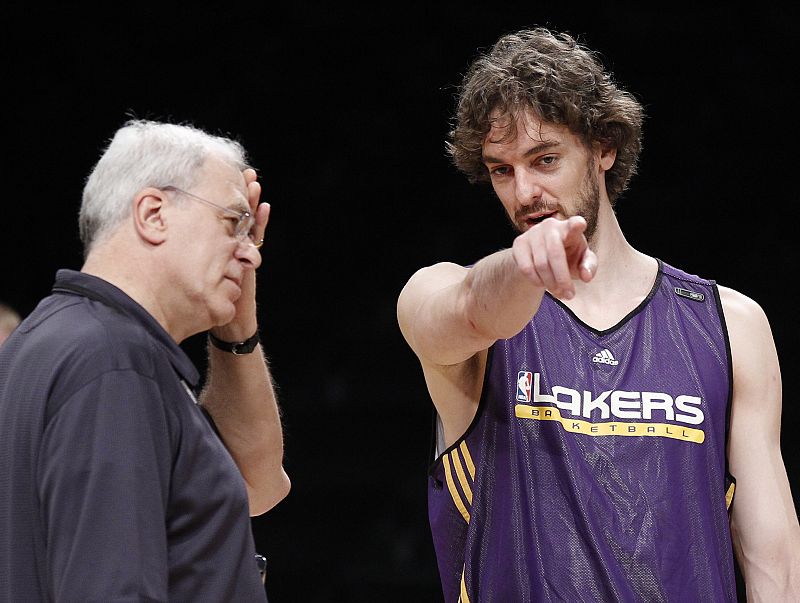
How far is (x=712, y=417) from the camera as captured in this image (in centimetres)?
216

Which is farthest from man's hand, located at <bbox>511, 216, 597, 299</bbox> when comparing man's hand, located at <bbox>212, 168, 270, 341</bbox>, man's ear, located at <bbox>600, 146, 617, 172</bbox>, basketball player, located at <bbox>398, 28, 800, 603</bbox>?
man's ear, located at <bbox>600, 146, 617, 172</bbox>

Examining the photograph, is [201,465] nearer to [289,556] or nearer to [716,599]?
[716,599]

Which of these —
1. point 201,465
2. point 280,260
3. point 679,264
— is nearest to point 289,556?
point 280,260

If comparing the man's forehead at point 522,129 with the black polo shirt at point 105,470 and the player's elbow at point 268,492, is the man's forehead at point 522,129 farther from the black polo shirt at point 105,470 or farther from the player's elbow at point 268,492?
the black polo shirt at point 105,470

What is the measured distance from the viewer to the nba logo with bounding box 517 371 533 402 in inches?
84.4

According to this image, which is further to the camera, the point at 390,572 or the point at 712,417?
the point at 390,572

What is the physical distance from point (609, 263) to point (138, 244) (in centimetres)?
110

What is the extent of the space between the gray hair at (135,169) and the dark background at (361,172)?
114 inches

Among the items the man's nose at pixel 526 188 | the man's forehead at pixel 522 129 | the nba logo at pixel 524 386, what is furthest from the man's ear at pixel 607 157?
the nba logo at pixel 524 386

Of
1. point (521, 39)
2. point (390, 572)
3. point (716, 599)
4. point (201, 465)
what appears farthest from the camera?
point (390, 572)

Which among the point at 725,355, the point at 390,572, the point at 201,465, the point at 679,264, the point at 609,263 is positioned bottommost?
the point at 390,572

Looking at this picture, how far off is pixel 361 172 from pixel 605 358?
2.77 m

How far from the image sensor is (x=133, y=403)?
4.62 ft

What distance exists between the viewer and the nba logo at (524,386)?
2.14 meters
